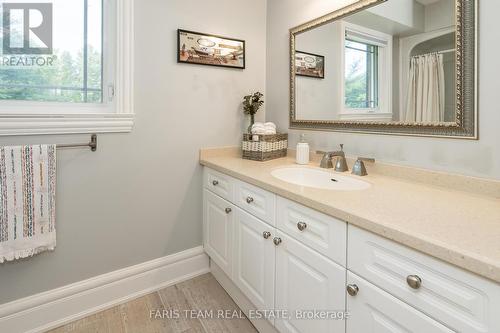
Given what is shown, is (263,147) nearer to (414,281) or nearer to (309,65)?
(309,65)

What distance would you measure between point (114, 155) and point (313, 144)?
48.1 inches

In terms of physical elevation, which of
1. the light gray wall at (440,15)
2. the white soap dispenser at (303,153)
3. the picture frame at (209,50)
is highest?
the picture frame at (209,50)

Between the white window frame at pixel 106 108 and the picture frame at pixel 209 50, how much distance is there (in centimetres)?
31

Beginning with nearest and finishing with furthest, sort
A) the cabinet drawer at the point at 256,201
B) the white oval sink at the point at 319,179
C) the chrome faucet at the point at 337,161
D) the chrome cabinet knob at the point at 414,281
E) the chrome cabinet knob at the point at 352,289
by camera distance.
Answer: the chrome cabinet knob at the point at 414,281
the chrome cabinet knob at the point at 352,289
the cabinet drawer at the point at 256,201
the white oval sink at the point at 319,179
the chrome faucet at the point at 337,161

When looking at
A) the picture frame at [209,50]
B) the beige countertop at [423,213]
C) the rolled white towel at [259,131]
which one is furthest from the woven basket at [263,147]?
the picture frame at [209,50]

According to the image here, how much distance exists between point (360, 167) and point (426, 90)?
44 cm

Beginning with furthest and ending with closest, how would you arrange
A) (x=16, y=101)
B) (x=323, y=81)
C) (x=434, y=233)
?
(x=323, y=81) < (x=16, y=101) < (x=434, y=233)

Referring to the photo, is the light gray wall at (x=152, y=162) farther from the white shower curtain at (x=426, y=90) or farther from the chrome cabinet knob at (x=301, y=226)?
the white shower curtain at (x=426, y=90)

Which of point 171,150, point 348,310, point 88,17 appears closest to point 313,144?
point 171,150

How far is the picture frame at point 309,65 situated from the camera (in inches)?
69.5

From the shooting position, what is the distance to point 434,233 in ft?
2.34

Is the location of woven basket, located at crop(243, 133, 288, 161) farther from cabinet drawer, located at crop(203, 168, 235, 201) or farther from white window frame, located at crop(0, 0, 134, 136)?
white window frame, located at crop(0, 0, 134, 136)

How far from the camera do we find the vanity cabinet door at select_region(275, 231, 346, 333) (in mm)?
974

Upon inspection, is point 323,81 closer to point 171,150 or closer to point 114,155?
point 171,150
